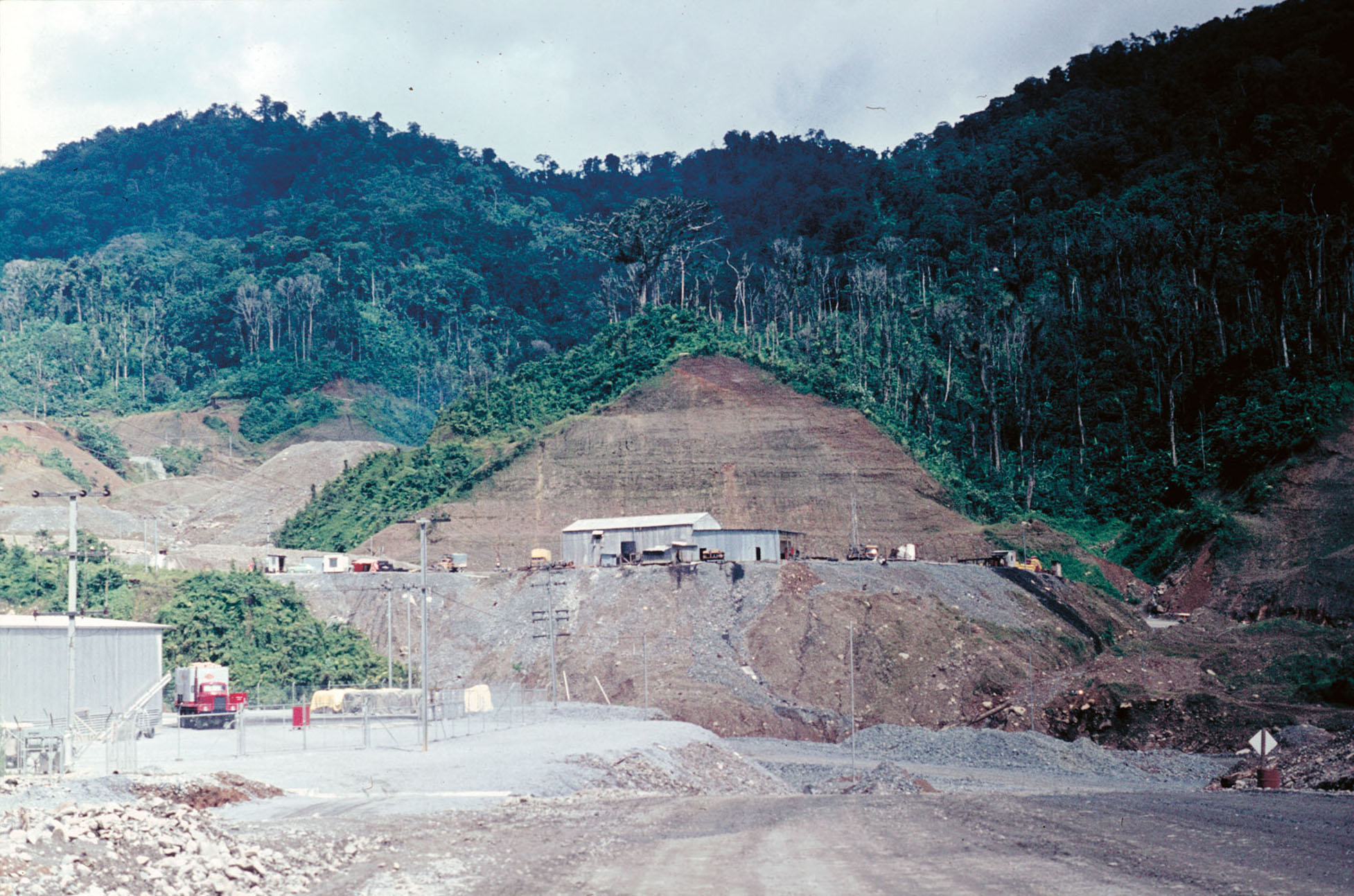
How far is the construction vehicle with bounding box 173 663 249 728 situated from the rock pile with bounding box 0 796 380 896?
32669 mm

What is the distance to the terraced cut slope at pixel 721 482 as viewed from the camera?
95250 mm

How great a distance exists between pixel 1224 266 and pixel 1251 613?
169ft

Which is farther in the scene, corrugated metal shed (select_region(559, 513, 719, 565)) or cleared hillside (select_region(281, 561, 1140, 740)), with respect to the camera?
corrugated metal shed (select_region(559, 513, 719, 565))

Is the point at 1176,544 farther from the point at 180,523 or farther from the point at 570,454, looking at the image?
the point at 180,523

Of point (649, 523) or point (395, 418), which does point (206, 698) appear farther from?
point (395, 418)

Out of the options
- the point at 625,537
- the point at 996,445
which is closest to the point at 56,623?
the point at 625,537

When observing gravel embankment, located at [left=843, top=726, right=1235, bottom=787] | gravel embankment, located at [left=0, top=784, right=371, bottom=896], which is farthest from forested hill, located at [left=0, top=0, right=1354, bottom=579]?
gravel embankment, located at [left=0, top=784, right=371, bottom=896]

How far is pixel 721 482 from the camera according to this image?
98.6 meters

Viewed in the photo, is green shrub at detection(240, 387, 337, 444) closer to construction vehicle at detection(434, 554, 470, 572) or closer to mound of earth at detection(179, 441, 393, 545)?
mound of earth at detection(179, 441, 393, 545)

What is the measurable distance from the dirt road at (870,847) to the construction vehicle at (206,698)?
86.5ft

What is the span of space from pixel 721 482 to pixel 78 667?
5405 centimetres

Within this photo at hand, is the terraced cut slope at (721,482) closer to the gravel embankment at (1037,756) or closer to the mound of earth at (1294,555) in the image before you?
the mound of earth at (1294,555)

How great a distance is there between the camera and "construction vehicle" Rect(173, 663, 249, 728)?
2255 inches

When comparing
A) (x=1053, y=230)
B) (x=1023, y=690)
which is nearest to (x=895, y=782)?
(x=1023, y=690)
